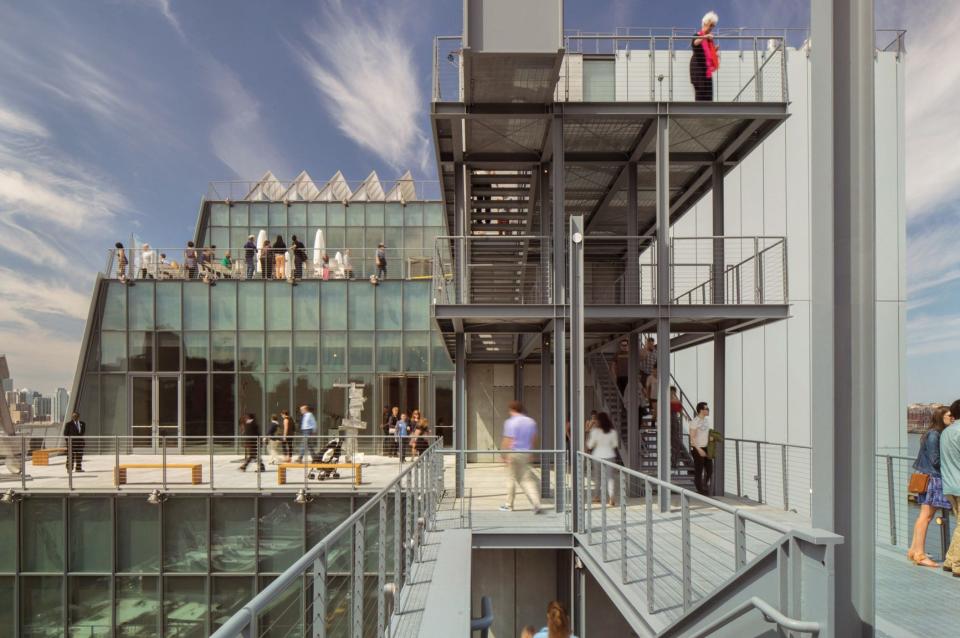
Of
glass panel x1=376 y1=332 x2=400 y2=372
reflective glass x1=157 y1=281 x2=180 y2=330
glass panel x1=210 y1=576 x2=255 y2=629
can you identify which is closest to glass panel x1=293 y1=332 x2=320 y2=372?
glass panel x1=376 y1=332 x2=400 y2=372

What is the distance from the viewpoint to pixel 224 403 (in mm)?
24891

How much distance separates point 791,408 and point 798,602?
17926 mm

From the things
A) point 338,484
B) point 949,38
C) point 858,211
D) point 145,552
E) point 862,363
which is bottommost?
point 145,552

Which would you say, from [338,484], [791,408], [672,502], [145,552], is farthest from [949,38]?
[791,408]

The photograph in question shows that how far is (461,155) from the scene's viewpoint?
13.3 meters

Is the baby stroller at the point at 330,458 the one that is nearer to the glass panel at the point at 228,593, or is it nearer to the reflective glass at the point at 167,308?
the glass panel at the point at 228,593

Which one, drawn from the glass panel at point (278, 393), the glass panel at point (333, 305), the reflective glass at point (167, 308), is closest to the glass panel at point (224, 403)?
the glass panel at point (278, 393)

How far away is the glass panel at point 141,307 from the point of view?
24734 millimetres

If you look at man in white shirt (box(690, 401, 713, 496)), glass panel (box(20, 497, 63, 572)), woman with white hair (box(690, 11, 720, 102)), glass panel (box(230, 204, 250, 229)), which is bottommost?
glass panel (box(20, 497, 63, 572))

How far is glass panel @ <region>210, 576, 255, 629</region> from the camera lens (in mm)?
15055

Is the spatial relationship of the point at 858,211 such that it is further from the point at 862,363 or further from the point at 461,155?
the point at 461,155

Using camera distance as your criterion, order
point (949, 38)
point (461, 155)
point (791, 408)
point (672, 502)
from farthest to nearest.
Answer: point (791, 408), point (461, 155), point (672, 502), point (949, 38)

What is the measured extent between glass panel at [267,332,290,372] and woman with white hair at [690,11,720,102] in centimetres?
1801

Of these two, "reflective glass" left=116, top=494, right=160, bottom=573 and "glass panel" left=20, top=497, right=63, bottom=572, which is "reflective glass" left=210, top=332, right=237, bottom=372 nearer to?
"glass panel" left=20, top=497, right=63, bottom=572
